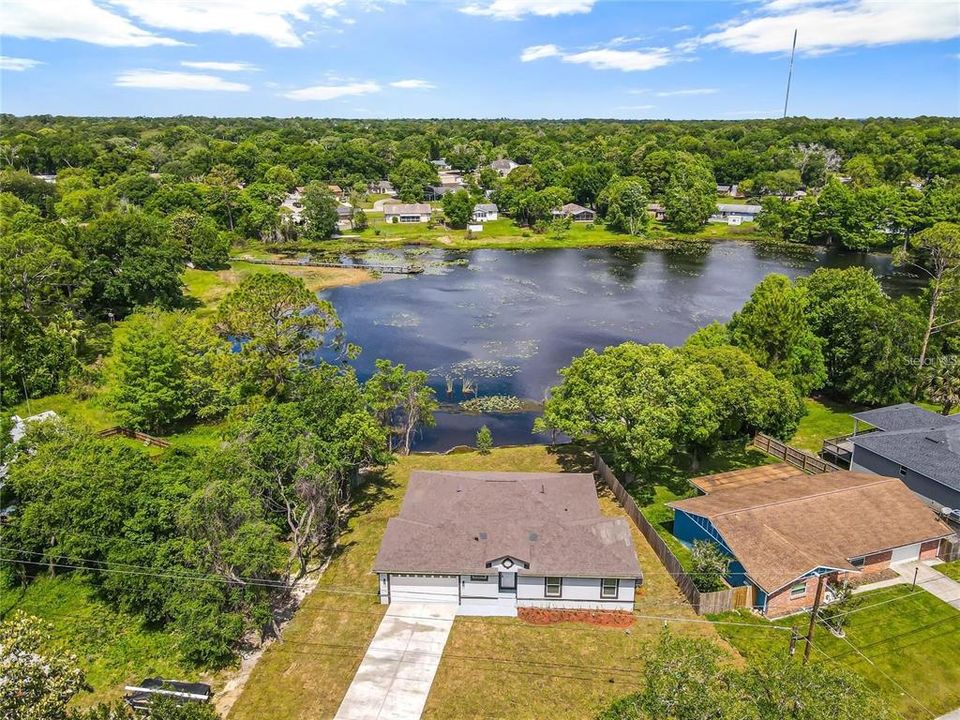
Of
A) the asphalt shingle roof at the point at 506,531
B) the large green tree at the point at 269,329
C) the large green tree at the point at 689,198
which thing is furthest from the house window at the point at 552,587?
the large green tree at the point at 689,198

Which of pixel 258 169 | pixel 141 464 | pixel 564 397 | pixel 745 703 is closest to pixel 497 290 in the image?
pixel 564 397

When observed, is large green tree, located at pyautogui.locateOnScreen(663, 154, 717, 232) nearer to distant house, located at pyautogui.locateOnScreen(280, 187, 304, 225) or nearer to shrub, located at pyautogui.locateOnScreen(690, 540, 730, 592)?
distant house, located at pyautogui.locateOnScreen(280, 187, 304, 225)

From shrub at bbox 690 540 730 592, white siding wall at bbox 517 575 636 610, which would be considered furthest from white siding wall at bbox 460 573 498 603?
shrub at bbox 690 540 730 592

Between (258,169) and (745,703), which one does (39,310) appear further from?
(258,169)

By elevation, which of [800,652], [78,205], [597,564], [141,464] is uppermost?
[78,205]

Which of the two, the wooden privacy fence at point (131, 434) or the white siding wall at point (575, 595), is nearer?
the white siding wall at point (575, 595)

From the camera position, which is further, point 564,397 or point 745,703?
point 564,397

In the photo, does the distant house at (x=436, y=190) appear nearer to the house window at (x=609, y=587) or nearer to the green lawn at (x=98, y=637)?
the green lawn at (x=98, y=637)

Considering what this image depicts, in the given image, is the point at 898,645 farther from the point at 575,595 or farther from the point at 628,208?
the point at 628,208
